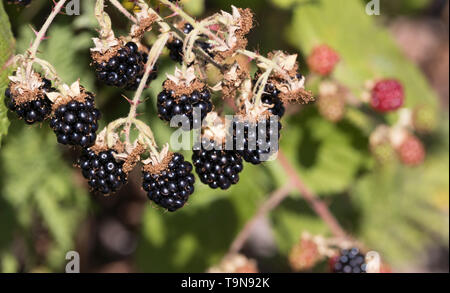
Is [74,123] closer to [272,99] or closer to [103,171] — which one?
[103,171]

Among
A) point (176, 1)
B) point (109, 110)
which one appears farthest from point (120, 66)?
point (109, 110)

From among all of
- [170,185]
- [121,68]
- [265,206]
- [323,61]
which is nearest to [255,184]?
[265,206]

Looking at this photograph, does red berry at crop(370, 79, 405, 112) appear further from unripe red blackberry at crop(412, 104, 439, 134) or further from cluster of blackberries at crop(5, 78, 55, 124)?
cluster of blackberries at crop(5, 78, 55, 124)

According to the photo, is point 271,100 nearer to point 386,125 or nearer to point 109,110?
point 109,110

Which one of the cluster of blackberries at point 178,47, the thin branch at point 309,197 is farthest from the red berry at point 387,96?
the cluster of blackberries at point 178,47

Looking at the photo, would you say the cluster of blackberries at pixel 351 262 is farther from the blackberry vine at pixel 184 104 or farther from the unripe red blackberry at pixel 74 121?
the unripe red blackberry at pixel 74 121

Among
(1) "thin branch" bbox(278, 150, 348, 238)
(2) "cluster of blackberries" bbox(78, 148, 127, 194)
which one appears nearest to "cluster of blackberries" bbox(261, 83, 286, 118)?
(2) "cluster of blackberries" bbox(78, 148, 127, 194)
